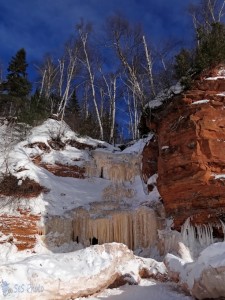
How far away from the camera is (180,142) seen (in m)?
11.4

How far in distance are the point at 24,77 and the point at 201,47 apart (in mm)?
15878

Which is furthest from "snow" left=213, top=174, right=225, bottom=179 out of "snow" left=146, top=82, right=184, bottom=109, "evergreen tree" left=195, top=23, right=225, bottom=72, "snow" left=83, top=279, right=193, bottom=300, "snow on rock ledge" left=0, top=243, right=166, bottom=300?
"evergreen tree" left=195, top=23, right=225, bottom=72

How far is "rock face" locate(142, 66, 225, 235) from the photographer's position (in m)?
10.4

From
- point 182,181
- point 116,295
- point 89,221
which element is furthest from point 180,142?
point 116,295

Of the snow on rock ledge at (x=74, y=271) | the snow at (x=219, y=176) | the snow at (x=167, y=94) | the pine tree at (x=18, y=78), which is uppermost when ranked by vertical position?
the pine tree at (x=18, y=78)

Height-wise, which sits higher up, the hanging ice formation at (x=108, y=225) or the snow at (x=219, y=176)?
the snow at (x=219, y=176)

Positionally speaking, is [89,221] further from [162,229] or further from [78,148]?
[78,148]

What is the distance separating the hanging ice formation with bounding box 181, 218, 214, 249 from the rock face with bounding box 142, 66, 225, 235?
0.17 metres

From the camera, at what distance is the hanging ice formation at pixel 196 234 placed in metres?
10.3

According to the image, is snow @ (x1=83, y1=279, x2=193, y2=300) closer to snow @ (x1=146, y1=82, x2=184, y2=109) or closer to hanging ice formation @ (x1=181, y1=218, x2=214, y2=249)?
hanging ice formation @ (x1=181, y1=218, x2=214, y2=249)

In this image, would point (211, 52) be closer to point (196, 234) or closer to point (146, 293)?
point (196, 234)

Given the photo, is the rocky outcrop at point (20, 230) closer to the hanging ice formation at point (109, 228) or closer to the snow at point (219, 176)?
the hanging ice formation at point (109, 228)

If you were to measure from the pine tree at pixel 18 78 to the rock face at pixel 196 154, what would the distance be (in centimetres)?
1466

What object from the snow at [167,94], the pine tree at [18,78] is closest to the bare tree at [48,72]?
the pine tree at [18,78]
